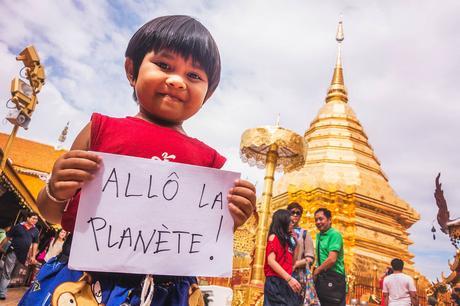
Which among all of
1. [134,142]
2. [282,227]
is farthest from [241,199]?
[282,227]

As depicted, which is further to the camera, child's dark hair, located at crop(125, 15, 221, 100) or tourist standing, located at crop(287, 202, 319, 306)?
tourist standing, located at crop(287, 202, 319, 306)

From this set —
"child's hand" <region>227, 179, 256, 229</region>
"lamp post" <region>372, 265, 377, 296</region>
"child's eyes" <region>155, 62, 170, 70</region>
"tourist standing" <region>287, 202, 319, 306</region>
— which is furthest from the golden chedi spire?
"child's eyes" <region>155, 62, 170, 70</region>

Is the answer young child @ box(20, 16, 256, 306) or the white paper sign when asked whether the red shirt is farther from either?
the white paper sign

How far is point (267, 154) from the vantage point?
28.3ft

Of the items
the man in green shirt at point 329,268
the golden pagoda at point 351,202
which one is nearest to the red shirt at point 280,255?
the man in green shirt at point 329,268

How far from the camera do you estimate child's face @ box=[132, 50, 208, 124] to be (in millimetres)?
1491

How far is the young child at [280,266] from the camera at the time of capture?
3715mm

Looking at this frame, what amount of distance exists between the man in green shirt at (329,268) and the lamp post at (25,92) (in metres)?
5.44

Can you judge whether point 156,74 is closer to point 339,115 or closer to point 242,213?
point 242,213

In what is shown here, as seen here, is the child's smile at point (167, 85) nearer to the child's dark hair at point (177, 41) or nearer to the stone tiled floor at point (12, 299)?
the child's dark hair at point (177, 41)

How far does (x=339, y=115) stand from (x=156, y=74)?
1924cm

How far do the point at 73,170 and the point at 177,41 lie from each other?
0.66 metres

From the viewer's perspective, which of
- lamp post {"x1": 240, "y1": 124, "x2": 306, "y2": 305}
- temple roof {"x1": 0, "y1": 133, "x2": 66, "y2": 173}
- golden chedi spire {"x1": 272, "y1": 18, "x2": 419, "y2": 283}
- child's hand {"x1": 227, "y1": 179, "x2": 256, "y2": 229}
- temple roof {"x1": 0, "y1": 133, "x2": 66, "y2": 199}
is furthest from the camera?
temple roof {"x1": 0, "y1": 133, "x2": 66, "y2": 173}

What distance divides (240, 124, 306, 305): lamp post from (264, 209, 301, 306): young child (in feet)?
11.6
